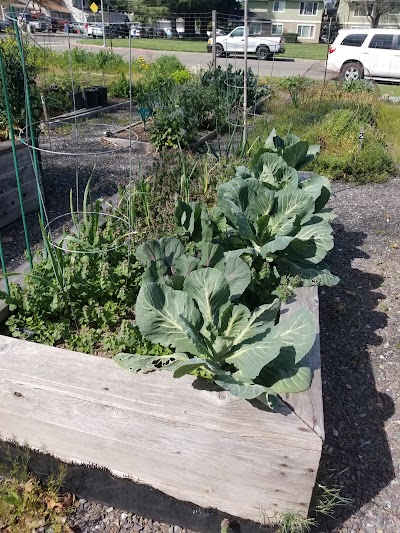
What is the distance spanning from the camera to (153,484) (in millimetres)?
1740

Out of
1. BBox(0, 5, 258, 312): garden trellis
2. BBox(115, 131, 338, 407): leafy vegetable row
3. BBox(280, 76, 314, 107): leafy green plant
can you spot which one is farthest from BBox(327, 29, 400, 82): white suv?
BBox(115, 131, 338, 407): leafy vegetable row

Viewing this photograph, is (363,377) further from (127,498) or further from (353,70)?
(353,70)

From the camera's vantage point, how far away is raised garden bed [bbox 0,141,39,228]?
145 inches

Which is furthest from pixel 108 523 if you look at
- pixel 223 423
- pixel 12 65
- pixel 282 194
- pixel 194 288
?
pixel 12 65

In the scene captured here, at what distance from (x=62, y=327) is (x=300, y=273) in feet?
3.80

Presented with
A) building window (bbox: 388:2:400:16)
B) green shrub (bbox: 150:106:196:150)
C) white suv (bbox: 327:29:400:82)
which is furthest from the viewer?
building window (bbox: 388:2:400:16)

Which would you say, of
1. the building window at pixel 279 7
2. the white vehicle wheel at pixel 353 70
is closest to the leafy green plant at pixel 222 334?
the white vehicle wheel at pixel 353 70

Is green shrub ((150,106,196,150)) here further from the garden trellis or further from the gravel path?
the gravel path

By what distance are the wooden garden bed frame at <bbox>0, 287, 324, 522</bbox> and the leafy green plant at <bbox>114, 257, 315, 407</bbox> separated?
7 cm

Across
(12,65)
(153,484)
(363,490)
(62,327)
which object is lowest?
(363,490)

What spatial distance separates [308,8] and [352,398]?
4266 centimetres

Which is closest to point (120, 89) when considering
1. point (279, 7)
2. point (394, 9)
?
point (394, 9)

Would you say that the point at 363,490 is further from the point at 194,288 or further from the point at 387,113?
the point at 387,113

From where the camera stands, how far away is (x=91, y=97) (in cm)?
780
